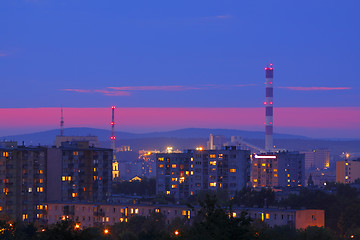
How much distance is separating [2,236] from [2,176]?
4672 centimetres

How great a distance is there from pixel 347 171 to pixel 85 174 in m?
102

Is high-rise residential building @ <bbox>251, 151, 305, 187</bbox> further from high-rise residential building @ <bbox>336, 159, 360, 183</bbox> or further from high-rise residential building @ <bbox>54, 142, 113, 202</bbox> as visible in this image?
high-rise residential building @ <bbox>54, 142, 113, 202</bbox>

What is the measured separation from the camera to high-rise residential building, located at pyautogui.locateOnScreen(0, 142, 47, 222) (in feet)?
318

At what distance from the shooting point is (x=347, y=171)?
7756 inches

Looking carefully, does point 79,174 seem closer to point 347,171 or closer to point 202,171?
point 202,171

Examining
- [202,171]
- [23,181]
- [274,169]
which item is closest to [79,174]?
[23,181]

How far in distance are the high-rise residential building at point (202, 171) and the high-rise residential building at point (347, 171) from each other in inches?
2826

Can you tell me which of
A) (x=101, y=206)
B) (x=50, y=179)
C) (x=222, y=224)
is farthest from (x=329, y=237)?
(x=50, y=179)

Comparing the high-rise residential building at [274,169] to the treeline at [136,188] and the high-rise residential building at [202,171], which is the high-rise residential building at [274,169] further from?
the high-rise residential building at [202,171]

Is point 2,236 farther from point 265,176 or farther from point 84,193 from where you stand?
point 265,176

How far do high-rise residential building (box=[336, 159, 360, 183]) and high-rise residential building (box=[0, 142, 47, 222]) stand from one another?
107 metres

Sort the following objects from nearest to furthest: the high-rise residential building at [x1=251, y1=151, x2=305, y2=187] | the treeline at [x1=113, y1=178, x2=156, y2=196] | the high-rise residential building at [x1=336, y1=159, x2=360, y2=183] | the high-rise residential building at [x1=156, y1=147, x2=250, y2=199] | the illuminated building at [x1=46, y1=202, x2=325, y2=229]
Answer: the illuminated building at [x1=46, y1=202, x2=325, y2=229] < the high-rise residential building at [x1=156, y1=147, x2=250, y2=199] < the treeline at [x1=113, y1=178, x2=156, y2=196] < the high-rise residential building at [x1=251, y1=151, x2=305, y2=187] < the high-rise residential building at [x1=336, y1=159, x2=360, y2=183]

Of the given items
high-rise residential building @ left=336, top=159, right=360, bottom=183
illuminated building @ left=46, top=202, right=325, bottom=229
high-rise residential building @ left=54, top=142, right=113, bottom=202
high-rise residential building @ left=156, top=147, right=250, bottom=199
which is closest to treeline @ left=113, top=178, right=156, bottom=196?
high-rise residential building @ left=156, top=147, right=250, bottom=199

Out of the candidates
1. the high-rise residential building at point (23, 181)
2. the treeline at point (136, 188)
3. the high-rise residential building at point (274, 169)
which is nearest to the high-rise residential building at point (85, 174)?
the high-rise residential building at point (23, 181)
